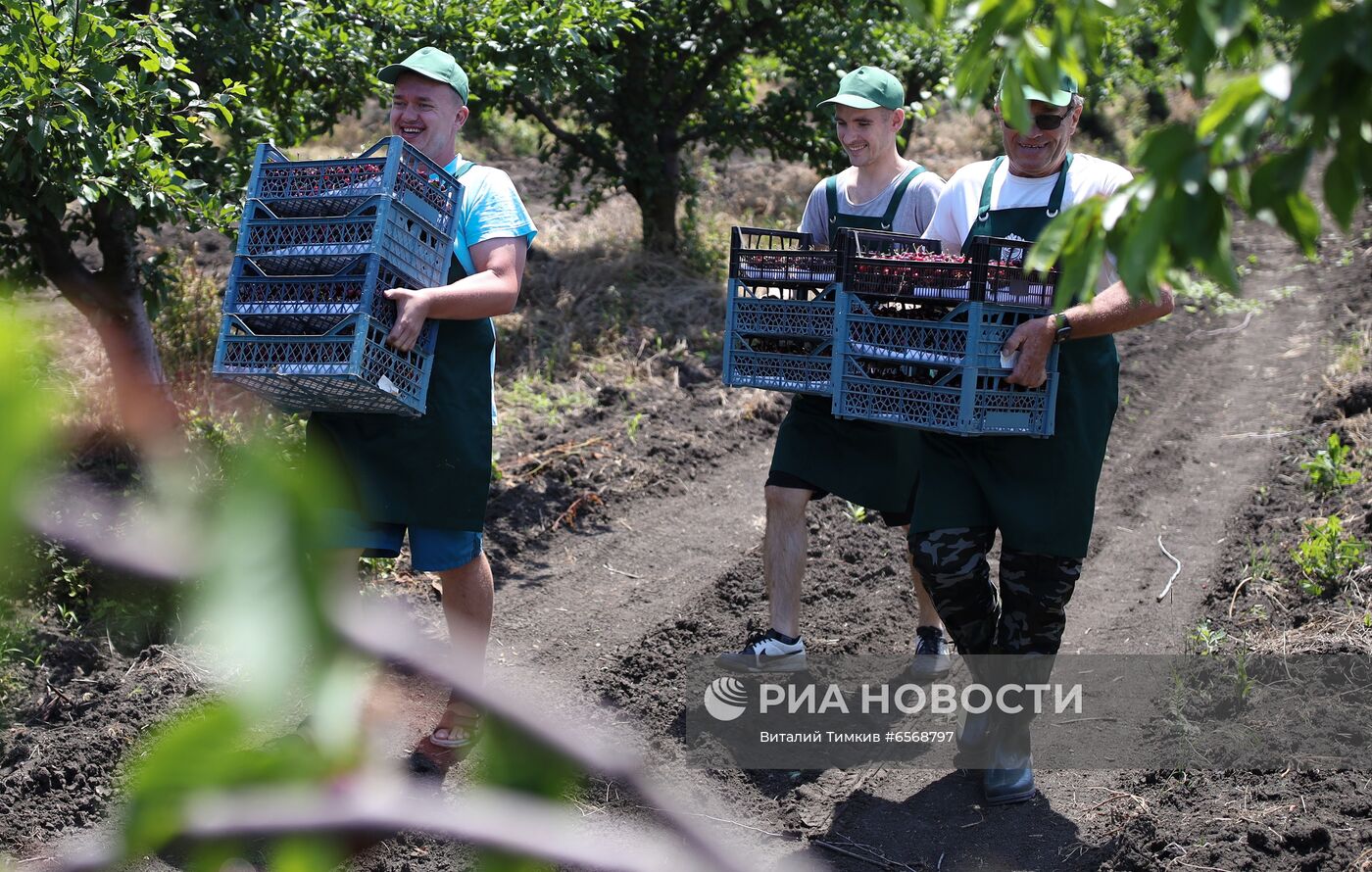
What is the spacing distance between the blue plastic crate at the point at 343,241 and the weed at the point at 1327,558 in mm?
3621

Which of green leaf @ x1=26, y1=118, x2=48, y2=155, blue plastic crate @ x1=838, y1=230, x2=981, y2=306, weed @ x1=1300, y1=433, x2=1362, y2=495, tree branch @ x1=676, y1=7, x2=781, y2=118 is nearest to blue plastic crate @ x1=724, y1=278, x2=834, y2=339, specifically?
blue plastic crate @ x1=838, y1=230, x2=981, y2=306

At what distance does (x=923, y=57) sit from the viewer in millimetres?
10859

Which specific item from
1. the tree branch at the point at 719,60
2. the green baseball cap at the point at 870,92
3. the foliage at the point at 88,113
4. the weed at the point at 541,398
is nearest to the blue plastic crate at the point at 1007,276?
the green baseball cap at the point at 870,92

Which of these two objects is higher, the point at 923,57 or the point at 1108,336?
the point at 923,57

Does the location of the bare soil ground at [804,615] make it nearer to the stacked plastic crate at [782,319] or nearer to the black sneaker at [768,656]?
the black sneaker at [768,656]

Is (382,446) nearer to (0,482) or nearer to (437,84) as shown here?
(437,84)

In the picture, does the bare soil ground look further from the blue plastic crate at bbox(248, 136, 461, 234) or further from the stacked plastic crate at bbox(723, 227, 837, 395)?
the blue plastic crate at bbox(248, 136, 461, 234)

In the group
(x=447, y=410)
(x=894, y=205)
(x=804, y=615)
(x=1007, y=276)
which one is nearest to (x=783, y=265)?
(x=894, y=205)

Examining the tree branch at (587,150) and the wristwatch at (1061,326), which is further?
the tree branch at (587,150)

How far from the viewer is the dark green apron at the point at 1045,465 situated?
3.92 m

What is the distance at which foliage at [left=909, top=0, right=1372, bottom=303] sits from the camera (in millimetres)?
1418

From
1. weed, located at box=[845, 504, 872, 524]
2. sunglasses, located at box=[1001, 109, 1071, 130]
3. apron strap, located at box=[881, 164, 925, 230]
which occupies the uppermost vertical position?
sunglasses, located at box=[1001, 109, 1071, 130]

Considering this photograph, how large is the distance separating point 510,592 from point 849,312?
2415 mm

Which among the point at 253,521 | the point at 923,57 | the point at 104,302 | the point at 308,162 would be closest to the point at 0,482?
the point at 253,521
